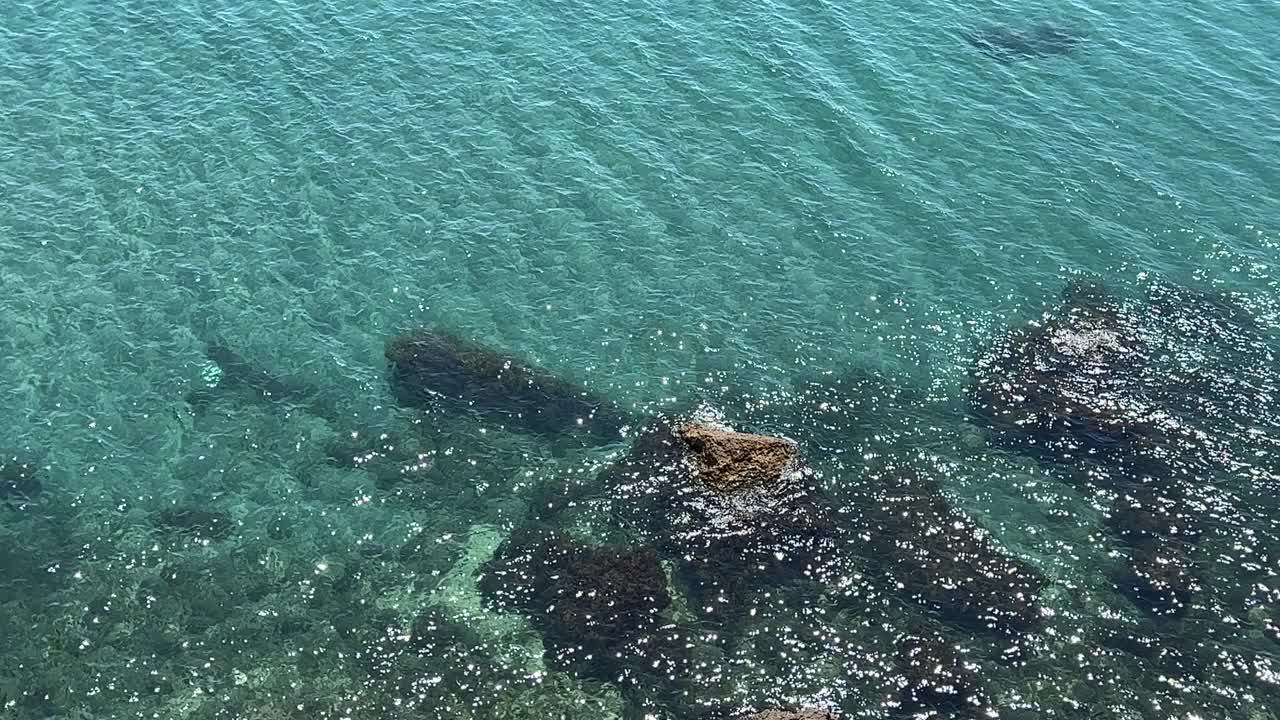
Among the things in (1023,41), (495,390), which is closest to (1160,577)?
(495,390)

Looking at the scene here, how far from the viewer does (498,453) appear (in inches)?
2004

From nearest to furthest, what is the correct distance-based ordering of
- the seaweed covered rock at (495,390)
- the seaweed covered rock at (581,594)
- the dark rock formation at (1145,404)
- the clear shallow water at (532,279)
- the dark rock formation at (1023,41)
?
the clear shallow water at (532,279) → the seaweed covered rock at (581,594) → the dark rock formation at (1145,404) → the seaweed covered rock at (495,390) → the dark rock formation at (1023,41)

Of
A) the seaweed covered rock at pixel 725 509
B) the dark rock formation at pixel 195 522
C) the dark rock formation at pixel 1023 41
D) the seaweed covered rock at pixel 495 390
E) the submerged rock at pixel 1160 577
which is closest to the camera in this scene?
the submerged rock at pixel 1160 577

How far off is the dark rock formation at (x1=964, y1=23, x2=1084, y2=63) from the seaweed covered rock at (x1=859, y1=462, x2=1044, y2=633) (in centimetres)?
4549

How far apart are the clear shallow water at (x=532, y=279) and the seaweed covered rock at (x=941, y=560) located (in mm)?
1229

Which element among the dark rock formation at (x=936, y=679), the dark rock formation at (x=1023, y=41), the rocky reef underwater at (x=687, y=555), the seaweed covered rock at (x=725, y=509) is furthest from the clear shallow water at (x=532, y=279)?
the seaweed covered rock at (x=725, y=509)

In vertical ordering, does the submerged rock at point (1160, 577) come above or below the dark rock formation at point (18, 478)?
above

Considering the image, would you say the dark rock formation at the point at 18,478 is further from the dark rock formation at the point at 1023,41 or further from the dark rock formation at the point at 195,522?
the dark rock formation at the point at 1023,41

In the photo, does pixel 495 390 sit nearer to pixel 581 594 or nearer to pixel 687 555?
pixel 581 594

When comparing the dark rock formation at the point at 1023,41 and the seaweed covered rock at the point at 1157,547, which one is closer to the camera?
the seaweed covered rock at the point at 1157,547

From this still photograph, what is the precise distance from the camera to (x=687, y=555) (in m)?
46.4

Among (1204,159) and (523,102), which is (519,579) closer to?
(523,102)

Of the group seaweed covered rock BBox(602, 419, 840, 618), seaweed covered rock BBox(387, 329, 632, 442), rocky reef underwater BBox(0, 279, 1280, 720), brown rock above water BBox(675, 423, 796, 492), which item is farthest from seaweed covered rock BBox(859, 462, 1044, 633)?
seaweed covered rock BBox(387, 329, 632, 442)

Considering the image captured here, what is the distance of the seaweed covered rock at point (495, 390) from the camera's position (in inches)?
2068
